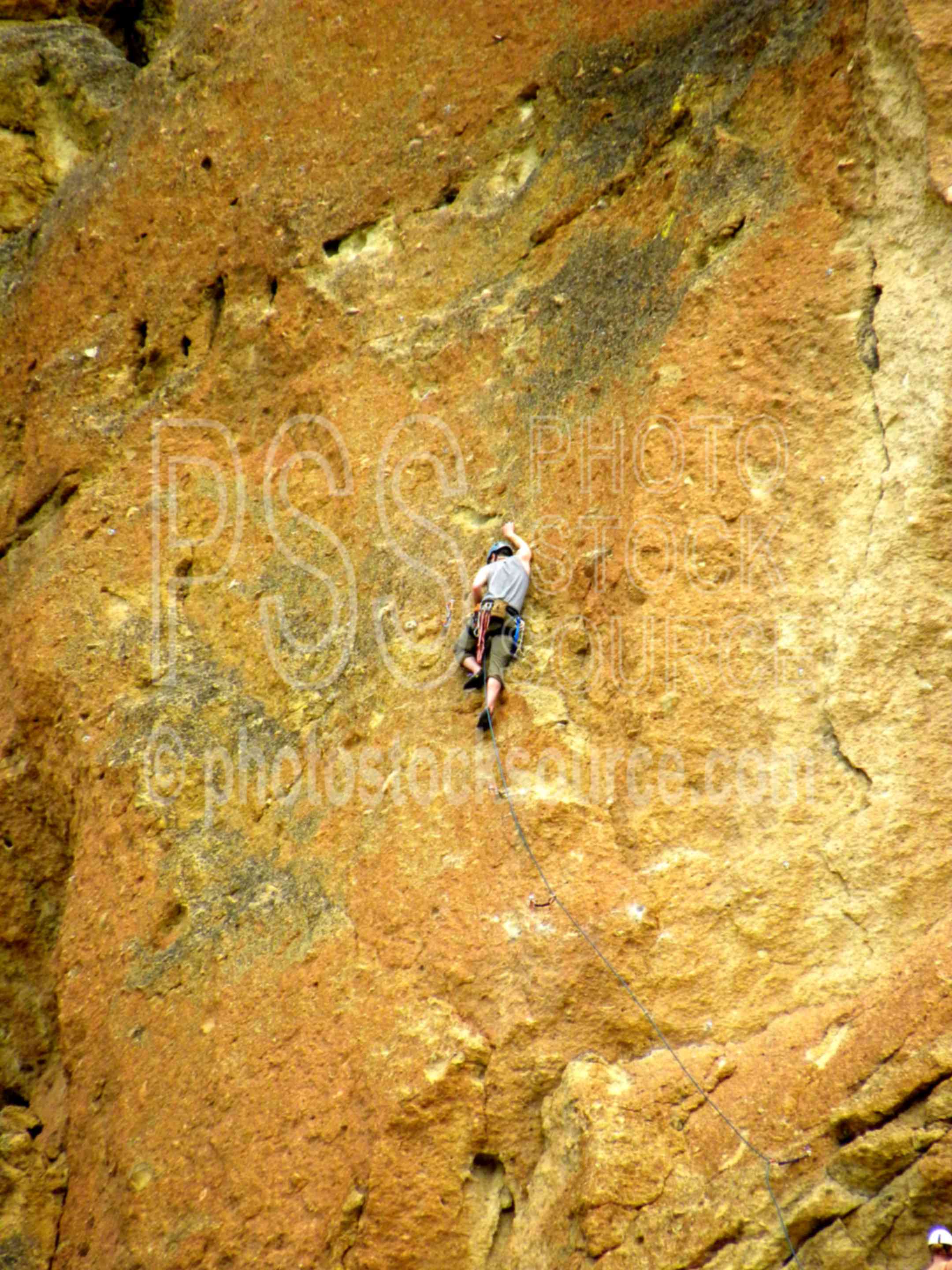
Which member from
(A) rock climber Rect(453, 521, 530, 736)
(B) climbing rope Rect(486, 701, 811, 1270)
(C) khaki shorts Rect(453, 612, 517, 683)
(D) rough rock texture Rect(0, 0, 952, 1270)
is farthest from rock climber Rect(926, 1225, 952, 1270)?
(C) khaki shorts Rect(453, 612, 517, 683)

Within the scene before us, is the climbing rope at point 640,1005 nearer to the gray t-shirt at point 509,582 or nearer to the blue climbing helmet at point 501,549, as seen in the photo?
the gray t-shirt at point 509,582

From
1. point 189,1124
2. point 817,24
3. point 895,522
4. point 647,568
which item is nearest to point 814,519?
point 895,522

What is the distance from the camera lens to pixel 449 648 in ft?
29.1

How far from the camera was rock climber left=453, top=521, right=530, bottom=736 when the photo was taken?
8352 mm

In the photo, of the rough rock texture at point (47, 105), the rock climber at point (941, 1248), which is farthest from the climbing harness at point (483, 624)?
the rough rock texture at point (47, 105)

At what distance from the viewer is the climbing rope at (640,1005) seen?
6.33 m

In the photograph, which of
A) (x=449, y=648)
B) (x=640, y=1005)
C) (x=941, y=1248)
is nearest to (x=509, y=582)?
(x=449, y=648)

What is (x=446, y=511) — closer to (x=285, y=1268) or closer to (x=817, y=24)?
(x=817, y=24)

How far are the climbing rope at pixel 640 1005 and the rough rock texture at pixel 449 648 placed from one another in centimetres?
3

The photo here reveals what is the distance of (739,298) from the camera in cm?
840

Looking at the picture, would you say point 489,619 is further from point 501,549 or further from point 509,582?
point 501,549

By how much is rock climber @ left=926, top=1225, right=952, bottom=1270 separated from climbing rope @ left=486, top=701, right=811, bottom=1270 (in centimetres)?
70

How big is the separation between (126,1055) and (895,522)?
229 inches

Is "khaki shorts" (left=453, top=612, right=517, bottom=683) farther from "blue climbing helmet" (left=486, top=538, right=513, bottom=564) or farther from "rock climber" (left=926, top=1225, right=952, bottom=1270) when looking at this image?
"rock climber" (left=926, top=1225, right=952, bottom=1270)
